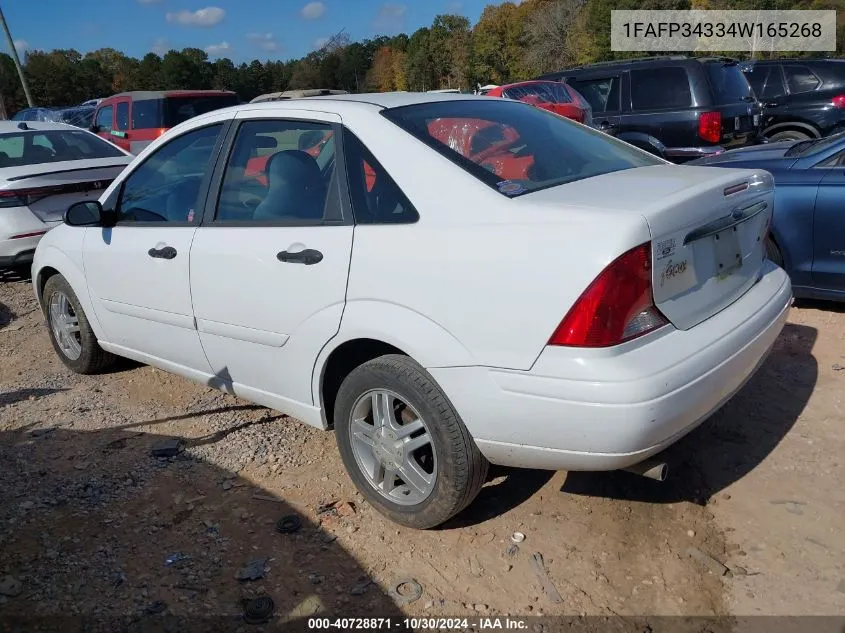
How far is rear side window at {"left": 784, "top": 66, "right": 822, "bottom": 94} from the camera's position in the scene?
1214 centimetres

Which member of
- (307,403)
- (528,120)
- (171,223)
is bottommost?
(307,403)

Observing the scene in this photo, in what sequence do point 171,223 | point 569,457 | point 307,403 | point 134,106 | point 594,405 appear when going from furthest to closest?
1. point 134,106
2. point 171,223
3. point 307,403
4. point 569,457
5. point 594,405

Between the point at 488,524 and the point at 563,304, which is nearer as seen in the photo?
the point at 563,304

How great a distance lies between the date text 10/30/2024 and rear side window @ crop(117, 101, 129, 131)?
11.8 metres

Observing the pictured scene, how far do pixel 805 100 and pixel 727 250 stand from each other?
10.4 m

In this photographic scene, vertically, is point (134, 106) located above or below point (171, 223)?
above

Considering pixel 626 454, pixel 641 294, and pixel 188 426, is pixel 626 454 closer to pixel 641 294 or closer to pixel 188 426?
pixel 641 294

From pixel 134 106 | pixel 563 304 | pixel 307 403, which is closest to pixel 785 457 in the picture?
pixel 563 304

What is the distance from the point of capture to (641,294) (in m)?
2.27

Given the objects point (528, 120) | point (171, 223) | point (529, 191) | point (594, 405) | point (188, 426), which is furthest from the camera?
point (188, 426)

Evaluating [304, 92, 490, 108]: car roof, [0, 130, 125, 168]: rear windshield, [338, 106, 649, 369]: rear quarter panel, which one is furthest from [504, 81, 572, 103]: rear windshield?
[338, 106, 649, 369]: rear quarter panel

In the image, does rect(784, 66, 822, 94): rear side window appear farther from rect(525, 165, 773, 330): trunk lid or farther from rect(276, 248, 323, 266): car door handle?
rect(276, 248, 323, 266): car door handle

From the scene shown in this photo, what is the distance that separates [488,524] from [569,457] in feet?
2.45

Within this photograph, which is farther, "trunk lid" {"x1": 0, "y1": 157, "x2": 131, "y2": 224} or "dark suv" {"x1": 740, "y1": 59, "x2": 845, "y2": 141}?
"dark suv" {"x1": 740, "y1": 59, "x2": 845, "y2": 141}
